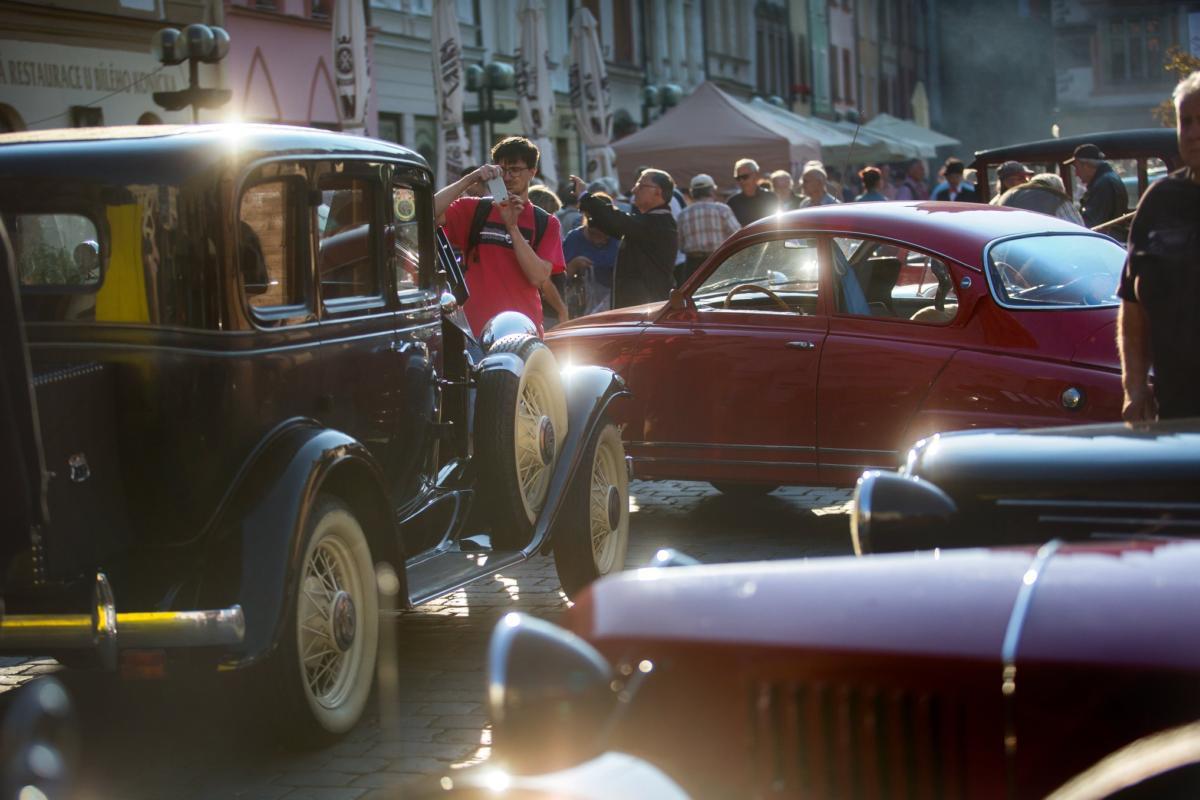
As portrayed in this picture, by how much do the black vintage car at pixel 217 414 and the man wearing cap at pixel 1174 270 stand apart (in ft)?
7.94

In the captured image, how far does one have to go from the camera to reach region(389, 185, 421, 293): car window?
6.66 m

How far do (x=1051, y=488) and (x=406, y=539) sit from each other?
3.16 meters

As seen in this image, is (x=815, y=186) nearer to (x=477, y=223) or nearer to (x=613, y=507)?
(x=477, y=223)

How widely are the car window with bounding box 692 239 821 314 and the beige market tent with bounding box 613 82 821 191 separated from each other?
51.7 ft

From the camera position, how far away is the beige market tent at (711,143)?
→ 25375 millimetres

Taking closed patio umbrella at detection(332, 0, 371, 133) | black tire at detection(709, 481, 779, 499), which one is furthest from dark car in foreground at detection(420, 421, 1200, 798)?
closed patio umbrella at detection(332, 0, 371, 133)

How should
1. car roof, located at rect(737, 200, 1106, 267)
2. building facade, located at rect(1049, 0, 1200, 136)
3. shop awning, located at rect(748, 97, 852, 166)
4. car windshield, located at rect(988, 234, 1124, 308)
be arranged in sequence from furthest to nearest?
building facade, located at rect(1049, 0, 1200, 136)
shop awning, located at rect(748, 97, 852, 166)
car roof, located at rect(737, 200, 1106, 267)
car windshield, located at rect(988, 234, 1124, 308)

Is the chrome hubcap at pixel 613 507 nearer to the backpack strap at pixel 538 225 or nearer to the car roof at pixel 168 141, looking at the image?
the backpack strap at pixel 538 225

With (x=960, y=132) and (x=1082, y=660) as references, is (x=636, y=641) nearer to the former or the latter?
(x=1082, y=660)

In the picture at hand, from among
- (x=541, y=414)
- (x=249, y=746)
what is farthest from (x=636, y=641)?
(x=541, y=414)

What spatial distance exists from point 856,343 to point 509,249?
1843 millimetres

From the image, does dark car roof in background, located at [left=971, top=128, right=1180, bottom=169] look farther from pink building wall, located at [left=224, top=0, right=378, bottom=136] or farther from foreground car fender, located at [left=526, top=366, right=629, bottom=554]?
foreground car fender, located at [left=526, top=366, right=629, bottom=554]

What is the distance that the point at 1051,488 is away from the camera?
3676mm

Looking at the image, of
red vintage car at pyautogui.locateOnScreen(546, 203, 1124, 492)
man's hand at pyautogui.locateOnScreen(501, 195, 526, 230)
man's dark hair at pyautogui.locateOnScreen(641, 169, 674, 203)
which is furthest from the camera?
man's dark hair at pyautogui.locateOnScreen(641, 169, 674, 203)
